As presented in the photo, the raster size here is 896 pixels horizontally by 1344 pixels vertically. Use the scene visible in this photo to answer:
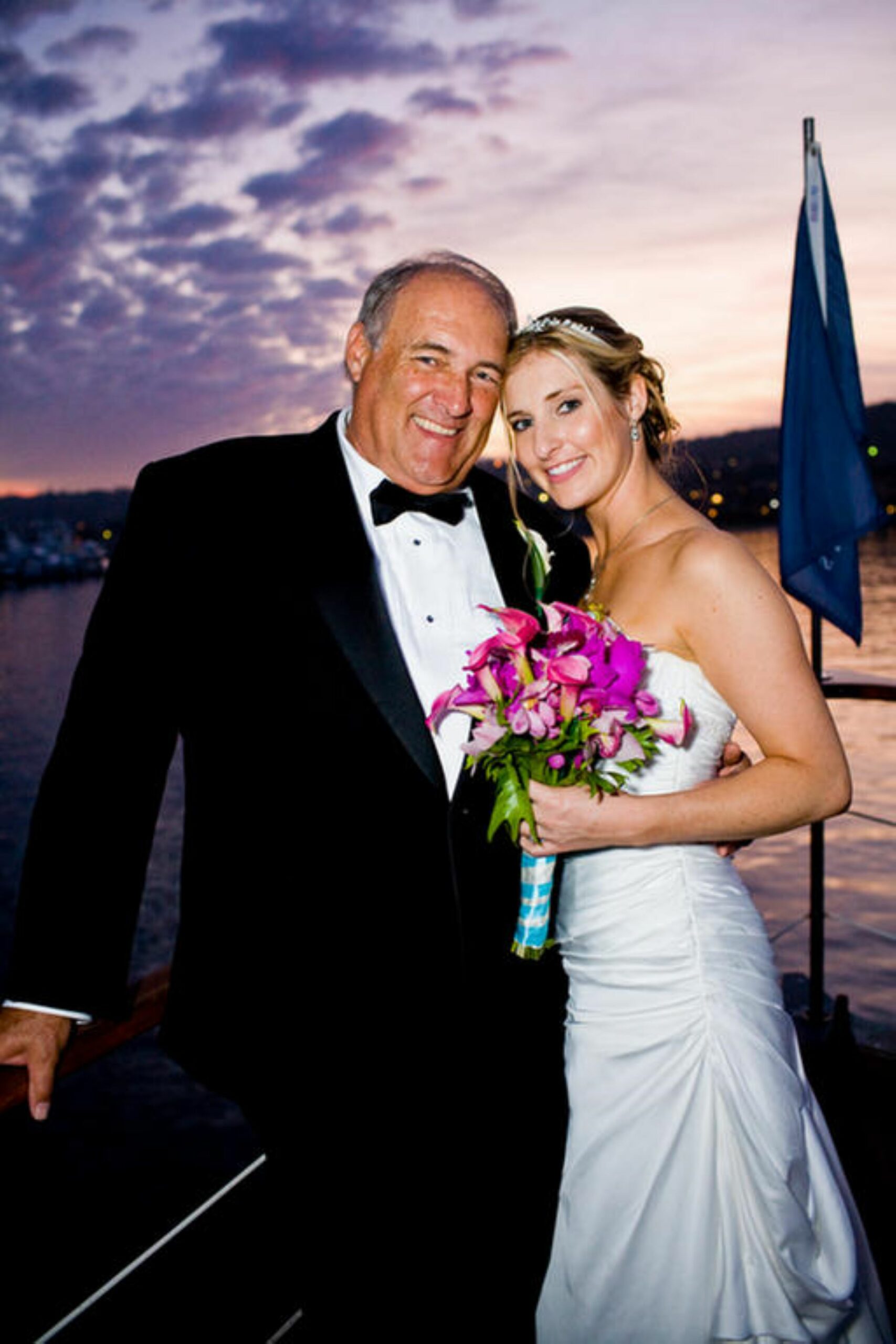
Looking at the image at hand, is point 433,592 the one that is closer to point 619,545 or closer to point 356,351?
point 619,545

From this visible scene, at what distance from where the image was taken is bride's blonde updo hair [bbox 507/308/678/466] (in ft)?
7.23

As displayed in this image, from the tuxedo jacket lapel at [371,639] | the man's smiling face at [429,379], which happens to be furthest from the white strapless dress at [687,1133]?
the man's smiling face at [429,379]

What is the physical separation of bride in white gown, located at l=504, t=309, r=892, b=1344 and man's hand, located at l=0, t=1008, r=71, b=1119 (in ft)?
3.05

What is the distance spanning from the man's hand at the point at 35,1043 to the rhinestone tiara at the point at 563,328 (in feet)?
5.93

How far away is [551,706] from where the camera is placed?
1.62 m

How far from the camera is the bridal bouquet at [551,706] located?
5.31 ft

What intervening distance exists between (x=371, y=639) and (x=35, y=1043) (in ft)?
2.97

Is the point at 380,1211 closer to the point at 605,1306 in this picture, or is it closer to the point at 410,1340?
the point at 410,1340

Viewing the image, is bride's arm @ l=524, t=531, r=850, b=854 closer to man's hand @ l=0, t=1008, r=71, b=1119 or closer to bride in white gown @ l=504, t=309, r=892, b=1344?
bride in white gown @ l=504, t=309, r=892, b=1344

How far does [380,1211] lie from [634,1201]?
1.67 ft

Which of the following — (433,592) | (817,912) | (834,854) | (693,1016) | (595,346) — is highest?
(595,346)

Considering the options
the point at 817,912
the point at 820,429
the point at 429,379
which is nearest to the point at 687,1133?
the point at 429,379

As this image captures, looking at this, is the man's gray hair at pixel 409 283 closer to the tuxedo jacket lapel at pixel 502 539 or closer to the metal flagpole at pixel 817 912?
the tuxedo jacket lapel at pixel 502 539

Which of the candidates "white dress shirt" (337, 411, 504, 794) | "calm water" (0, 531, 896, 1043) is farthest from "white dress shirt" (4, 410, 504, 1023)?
"calm water" (0, 531, 896, 1043)
